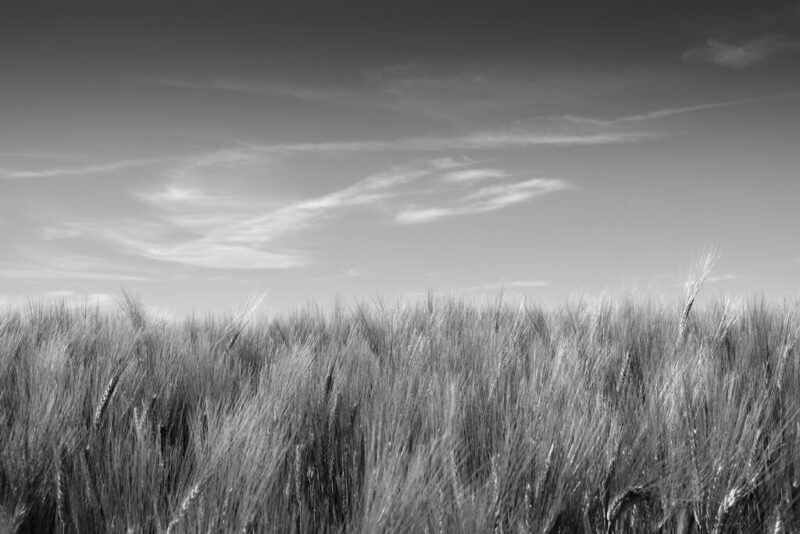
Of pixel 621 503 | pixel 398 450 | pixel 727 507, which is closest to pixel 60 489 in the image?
pixel 398 450

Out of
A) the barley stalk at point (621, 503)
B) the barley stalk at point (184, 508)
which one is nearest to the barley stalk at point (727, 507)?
the barley stalk at point (621, 503)

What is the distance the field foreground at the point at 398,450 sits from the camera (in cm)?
141

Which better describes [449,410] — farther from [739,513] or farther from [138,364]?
[138,364]

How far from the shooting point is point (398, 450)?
150cm

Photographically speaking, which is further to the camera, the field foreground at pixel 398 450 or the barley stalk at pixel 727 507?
the barley stalk at pixel 727 507

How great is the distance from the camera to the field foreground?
141cm

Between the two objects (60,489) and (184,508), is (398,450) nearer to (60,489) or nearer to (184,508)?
(184,508)

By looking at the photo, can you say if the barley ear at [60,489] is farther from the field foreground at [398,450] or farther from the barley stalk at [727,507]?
the barley stalk at [727,507]

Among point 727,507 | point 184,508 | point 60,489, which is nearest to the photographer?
point 184,508

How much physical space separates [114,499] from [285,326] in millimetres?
3271

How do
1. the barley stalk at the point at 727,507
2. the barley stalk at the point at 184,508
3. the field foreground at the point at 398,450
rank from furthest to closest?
the barley stalk at the point at 727,507, the field foreground at the point at 398,450, the barley stalk at the point at 184,508

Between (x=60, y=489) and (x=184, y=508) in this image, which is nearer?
(x=184, y=508)

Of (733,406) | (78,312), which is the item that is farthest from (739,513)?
(78,312)

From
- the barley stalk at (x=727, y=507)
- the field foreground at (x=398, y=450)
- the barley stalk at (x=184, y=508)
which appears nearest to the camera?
the barley stalk at (x=184, y=508)
